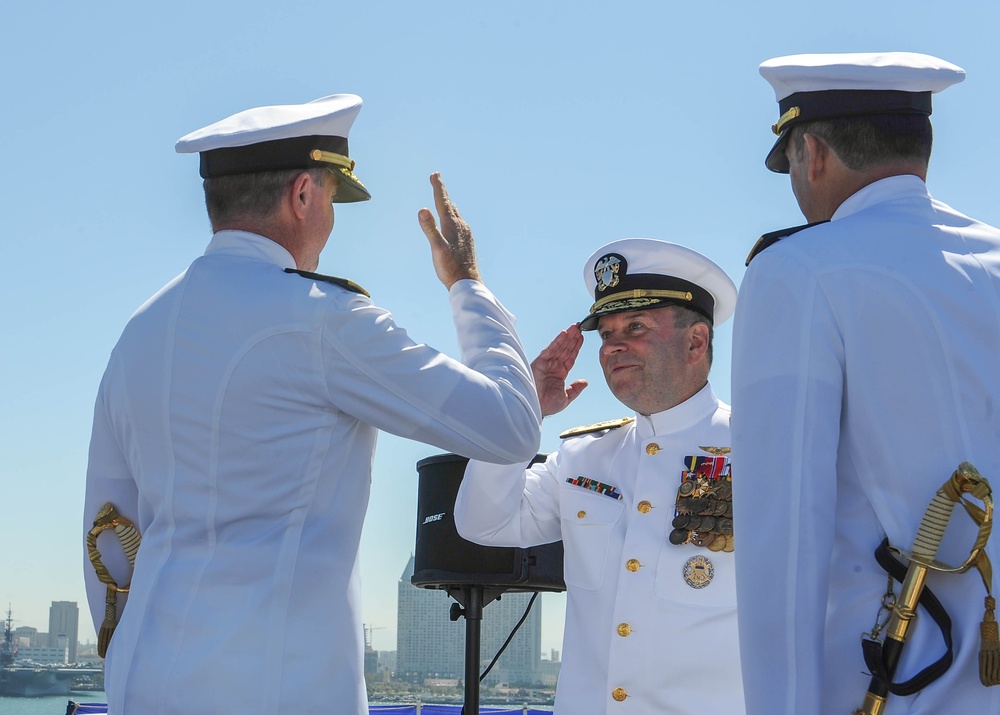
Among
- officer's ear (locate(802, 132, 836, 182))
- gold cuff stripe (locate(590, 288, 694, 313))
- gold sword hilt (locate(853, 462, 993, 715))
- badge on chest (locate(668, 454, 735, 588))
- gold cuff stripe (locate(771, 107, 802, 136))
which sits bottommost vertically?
gold sword hilt (locate(853, 462, 993, 715))

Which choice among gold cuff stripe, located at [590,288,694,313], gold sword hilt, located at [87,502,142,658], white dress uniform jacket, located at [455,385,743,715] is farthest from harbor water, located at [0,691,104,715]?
gold sword hilt, located at [87,502,142,658]

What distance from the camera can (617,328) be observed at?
432 cm

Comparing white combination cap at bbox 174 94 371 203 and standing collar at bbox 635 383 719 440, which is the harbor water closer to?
standing collar at bbox 635 383 719 440

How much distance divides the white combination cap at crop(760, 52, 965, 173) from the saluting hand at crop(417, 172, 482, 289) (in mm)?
871

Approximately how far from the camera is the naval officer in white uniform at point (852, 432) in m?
1.89

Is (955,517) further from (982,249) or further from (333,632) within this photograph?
(333,632)

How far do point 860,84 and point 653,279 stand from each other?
2.08 m

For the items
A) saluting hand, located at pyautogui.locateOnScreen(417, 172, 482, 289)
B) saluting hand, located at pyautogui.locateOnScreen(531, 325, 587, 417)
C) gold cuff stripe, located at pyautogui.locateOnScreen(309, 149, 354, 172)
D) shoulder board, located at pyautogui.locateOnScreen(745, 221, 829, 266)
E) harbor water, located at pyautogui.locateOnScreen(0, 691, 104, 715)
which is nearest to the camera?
shoulder board, located at pyautogui.locateOnScreen(745, 221, 829, 266)

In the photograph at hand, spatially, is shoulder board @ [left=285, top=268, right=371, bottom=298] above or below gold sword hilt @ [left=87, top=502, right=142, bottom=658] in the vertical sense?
above

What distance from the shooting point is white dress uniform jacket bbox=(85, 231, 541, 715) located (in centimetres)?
230

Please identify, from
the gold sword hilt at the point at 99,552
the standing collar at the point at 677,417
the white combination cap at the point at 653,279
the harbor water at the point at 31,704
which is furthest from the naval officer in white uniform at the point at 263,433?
the harbor water at the point at 31,704

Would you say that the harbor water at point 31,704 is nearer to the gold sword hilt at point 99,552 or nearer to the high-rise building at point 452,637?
the high-rise building at point 452,637

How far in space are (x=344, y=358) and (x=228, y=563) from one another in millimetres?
465

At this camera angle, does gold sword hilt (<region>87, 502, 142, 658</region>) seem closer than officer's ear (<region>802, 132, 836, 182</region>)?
No
